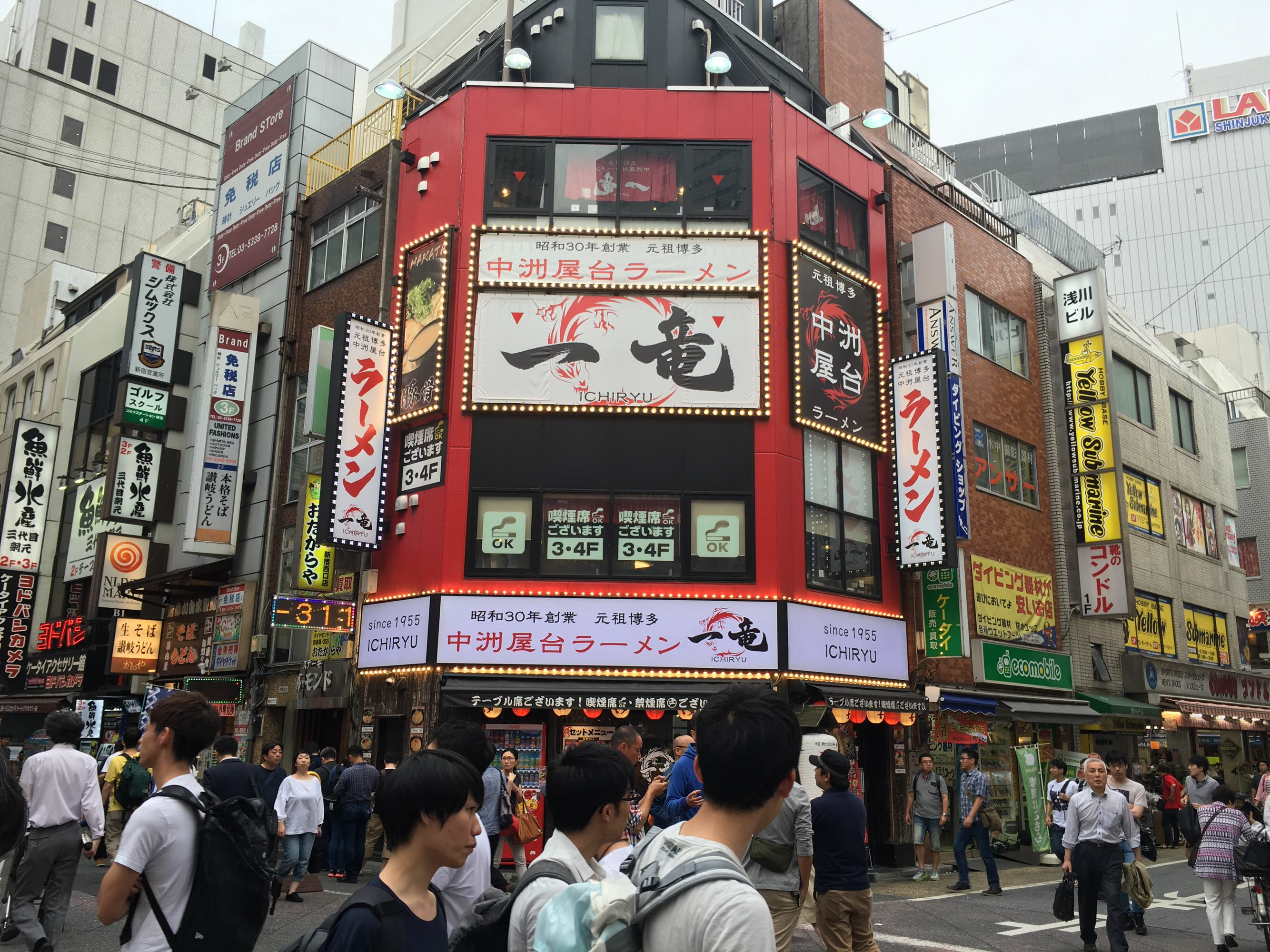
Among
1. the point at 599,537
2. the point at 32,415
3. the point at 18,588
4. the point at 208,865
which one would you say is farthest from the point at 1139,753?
the point at 32,415

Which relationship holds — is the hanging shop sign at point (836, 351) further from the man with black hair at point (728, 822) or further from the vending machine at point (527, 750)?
the man with black hair at point (728, 822)

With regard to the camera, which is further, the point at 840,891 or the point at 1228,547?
→ the point at 1228,547

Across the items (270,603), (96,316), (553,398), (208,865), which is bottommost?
(208,865)

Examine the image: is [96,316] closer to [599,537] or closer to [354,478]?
[354,478]

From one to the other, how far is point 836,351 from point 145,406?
55.1ft

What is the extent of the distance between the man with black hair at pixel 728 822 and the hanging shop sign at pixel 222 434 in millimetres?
22431

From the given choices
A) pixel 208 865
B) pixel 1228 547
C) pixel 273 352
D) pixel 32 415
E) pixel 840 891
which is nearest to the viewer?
pixel 208 865

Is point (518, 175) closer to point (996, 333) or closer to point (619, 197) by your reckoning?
point (619, 197)

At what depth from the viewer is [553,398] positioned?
18.5 metres

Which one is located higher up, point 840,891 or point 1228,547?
point 1228,547

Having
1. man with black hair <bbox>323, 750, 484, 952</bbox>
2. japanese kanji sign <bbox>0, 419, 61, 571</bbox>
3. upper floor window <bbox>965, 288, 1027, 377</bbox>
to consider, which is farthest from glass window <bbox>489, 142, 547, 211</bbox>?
japanese kanji sign <bbox>0, 419, 61, 571</bbox>

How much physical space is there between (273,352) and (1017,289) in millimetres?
17824

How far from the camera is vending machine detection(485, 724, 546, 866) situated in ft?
56.5

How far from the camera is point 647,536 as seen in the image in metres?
18.3
